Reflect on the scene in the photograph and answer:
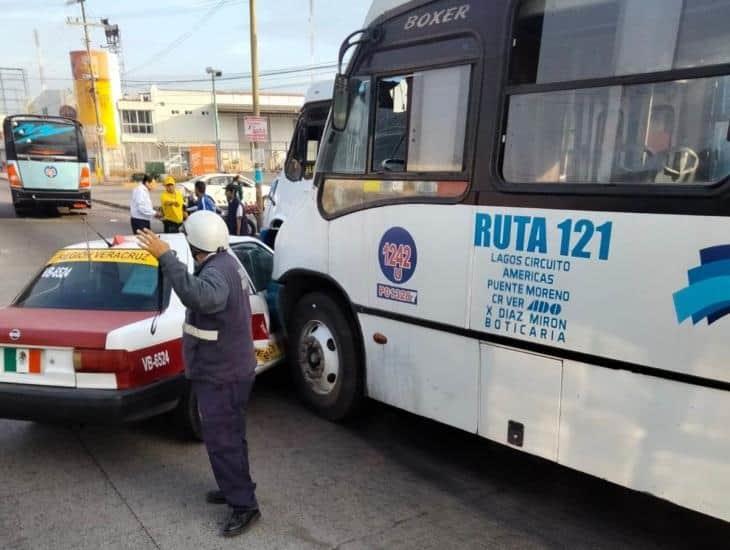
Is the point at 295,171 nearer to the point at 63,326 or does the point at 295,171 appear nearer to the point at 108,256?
the point at 108,256

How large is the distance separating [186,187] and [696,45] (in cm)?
2193

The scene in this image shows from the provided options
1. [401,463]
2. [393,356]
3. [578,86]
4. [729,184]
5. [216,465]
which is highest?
[578,86]

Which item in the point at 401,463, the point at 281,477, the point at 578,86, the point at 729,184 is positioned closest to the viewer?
the point at 729,184

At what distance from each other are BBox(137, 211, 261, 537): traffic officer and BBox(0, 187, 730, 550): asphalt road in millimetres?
311

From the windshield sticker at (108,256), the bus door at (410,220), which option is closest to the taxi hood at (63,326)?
the windshield sticker at (108,256)

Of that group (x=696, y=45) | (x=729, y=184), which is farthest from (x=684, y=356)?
(x=696, y=45)

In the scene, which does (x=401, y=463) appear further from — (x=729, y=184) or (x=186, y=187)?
(x=186, y=187)

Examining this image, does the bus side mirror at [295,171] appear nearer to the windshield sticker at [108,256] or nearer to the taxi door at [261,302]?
the taxi door at [261,302]

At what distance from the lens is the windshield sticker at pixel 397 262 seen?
3773 mm

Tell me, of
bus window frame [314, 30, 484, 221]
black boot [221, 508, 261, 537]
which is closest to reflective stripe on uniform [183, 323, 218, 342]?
black boot [221, 508, 261, 537]

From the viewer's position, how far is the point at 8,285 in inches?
370

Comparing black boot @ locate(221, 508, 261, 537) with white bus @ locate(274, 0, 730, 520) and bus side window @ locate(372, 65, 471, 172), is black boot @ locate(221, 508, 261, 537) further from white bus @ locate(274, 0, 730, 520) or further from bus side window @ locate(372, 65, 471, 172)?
bus side window @ locate(372, 65, 471, 172)

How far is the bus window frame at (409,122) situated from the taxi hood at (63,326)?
167 cm

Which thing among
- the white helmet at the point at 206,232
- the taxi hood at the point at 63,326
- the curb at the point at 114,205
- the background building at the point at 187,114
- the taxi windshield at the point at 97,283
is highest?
the background building at the point at 187,114
